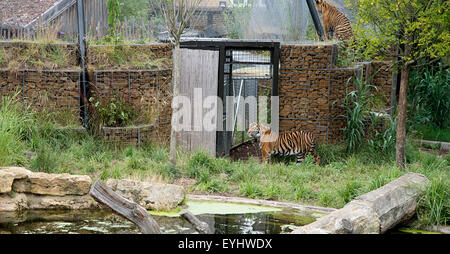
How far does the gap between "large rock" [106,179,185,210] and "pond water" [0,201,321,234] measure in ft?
0.56

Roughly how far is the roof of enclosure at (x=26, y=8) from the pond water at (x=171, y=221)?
37.0ft

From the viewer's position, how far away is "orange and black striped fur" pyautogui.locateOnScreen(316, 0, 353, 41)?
11.9 m

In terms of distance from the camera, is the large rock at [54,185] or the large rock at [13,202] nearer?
the large rock at [13,202]

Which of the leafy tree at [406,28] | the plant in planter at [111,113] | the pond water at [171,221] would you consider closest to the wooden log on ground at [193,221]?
the pond water at [171,221]

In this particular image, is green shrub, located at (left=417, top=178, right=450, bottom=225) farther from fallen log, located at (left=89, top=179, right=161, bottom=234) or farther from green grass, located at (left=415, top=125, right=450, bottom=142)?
green grass, located at (left=415, top=125, right=450, bottom=142)

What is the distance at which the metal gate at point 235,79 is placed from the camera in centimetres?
1075

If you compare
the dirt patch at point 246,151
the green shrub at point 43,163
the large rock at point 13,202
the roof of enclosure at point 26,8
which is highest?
the roof of enclosure at point 26,8

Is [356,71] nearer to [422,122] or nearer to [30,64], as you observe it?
[422,122]

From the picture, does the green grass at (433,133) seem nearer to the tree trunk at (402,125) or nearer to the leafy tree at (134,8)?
the tree trunk at (402,125)

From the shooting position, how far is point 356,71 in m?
11.1

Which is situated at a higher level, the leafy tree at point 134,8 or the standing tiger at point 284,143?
the leafy tree at point 134,8
